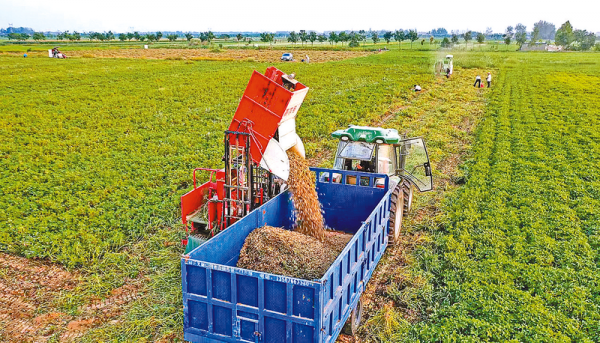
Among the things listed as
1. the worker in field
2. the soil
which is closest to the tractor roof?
the soil

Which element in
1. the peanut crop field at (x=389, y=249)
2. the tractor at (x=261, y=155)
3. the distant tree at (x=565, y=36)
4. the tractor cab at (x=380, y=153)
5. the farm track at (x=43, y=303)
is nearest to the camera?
the farm track at (x=43, y=303)

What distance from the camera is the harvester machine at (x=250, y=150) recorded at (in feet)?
23.5

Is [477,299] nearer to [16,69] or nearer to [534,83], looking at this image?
[534,83]

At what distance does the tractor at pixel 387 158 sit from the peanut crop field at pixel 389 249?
2.52 feet

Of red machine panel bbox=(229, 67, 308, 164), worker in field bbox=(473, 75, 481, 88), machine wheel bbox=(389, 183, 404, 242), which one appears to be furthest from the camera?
worker in field bbox=(473, 75, 481, 88)

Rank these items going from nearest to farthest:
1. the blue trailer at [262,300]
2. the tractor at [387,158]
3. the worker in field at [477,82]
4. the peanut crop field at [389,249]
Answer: the blue trailer at [262,300] → the peanut crop field at [389,249] → the tractor at [387,158] → the worker in field at [477,82]

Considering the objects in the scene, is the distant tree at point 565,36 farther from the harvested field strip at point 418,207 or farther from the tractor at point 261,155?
the tractor at point 261,155

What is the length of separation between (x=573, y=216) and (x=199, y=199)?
785 cm

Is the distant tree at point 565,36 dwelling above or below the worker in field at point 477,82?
above

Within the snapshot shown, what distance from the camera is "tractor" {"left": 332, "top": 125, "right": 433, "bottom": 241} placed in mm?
8734

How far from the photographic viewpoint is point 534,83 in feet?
114

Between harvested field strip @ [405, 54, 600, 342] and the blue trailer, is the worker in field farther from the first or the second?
the blue trailer

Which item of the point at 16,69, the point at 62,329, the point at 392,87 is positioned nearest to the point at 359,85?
the point at 392,87

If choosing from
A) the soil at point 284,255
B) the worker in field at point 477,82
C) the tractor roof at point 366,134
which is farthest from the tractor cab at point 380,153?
the worker in field at point 477,82
